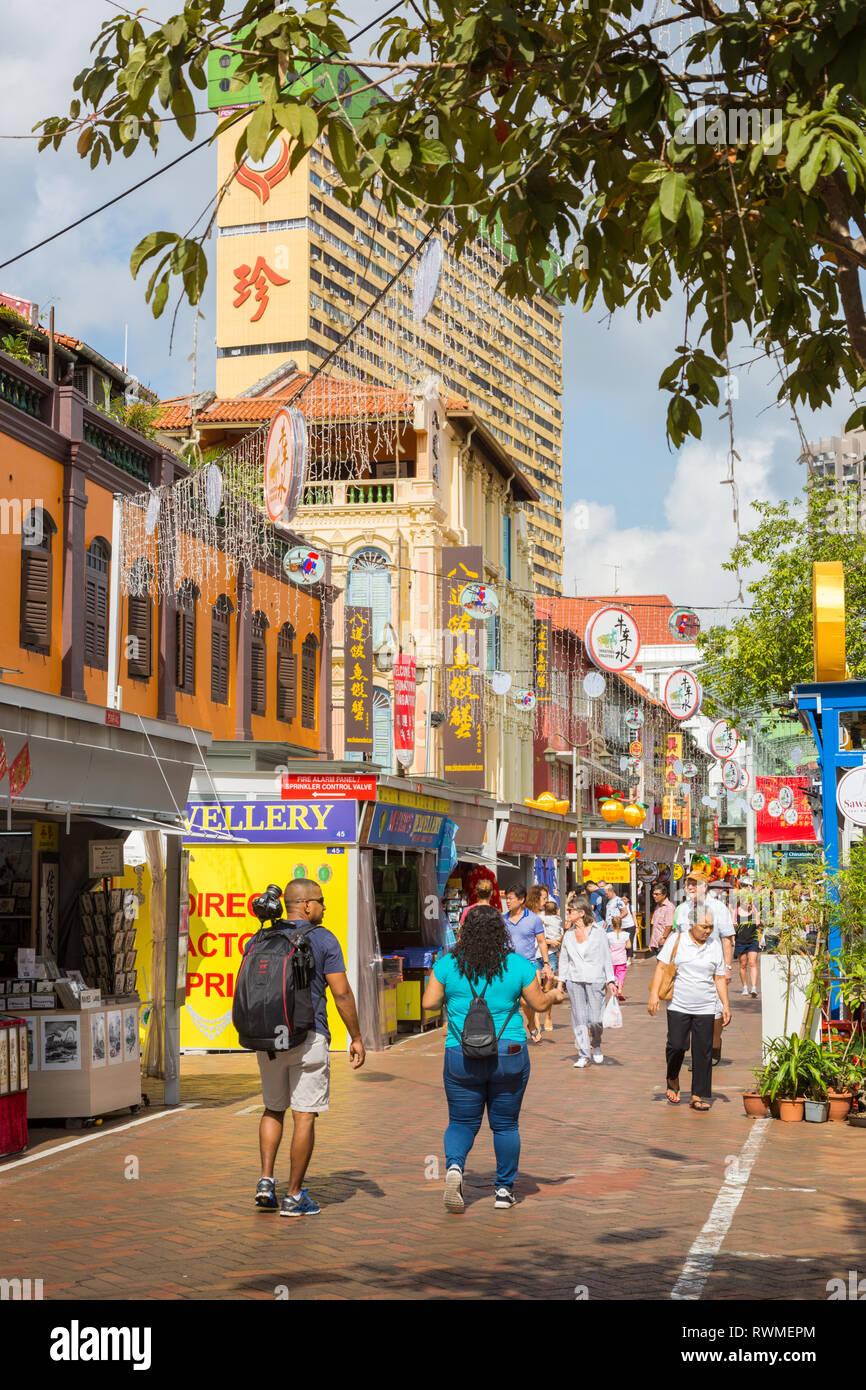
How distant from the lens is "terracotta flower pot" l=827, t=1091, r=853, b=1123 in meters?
11.8

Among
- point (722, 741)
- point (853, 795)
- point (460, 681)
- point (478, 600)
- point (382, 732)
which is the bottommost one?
point (853, 795)

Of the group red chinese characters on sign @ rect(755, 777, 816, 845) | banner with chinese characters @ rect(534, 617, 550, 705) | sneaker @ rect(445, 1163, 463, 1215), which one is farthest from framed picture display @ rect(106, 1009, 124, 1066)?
banner with chinese characters @ rect(534, 617, 550, 705)

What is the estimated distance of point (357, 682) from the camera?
1240 inches

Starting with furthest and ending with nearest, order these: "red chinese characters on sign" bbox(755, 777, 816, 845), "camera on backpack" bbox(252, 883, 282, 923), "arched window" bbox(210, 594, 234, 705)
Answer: "red chinese characters on sign" bbox(755, 777, 816, 845) < "arched window" bbox(210, 594, 234, 705) < "camera on backpack" bbox(252, 883, 282, 923)

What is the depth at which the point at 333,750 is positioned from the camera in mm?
34344

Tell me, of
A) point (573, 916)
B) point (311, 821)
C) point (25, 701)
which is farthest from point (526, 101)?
point (311, 821)

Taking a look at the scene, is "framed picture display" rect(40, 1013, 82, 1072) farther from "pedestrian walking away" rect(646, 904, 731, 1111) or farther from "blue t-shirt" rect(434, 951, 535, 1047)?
"pedestrian walking away" rect(646, 904, 731, 1111)

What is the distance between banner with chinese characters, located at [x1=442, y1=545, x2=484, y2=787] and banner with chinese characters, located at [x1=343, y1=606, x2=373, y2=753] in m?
3.60

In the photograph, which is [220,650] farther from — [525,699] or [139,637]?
[525,699]

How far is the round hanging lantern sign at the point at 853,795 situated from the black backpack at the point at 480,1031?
17.6ft

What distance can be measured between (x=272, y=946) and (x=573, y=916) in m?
7.94

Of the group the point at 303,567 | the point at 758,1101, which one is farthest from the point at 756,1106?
the point at 303,567

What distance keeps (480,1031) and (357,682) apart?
2350 cm

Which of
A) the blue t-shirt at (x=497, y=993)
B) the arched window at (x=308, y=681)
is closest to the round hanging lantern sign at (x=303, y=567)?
the arched window at (x=308, y=681)
